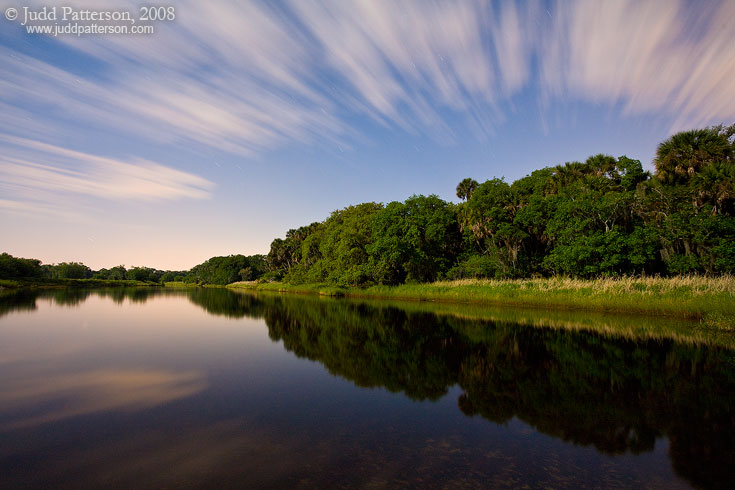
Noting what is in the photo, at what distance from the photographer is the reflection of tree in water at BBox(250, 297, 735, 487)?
22.1 ft

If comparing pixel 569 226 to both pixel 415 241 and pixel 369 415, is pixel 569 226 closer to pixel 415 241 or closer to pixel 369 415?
pixel 415 241

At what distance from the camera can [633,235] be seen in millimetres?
30812

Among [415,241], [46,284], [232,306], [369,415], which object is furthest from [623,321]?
[46,284]

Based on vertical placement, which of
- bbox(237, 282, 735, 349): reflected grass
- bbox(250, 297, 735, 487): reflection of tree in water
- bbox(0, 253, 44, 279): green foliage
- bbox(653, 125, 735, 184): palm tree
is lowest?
bbox(237, 282, 735, 349): reflected grass

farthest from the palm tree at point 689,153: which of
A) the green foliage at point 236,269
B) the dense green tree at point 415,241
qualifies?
the green foliage at point 236,269

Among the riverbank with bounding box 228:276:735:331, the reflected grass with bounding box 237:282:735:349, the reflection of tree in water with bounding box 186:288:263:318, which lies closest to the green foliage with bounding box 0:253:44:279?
the reflection of tree in water with bounding box 186:288:263:318

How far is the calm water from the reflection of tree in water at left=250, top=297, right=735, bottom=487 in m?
0.06

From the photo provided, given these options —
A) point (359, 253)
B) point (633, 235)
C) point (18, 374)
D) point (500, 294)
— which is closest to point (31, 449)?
point (18, 374)

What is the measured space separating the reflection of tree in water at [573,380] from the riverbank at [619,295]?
8367 millimetres

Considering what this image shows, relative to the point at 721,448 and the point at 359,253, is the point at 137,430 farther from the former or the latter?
the point at 359,253

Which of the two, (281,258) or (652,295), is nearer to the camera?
(652,295)

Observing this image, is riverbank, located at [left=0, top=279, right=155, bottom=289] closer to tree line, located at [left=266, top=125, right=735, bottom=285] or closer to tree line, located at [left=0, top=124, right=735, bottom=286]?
tree line, located at [left=0, top=124, right=735, bottom=286]

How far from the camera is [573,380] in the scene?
33.7 feet

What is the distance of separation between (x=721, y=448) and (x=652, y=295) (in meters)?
21.3
